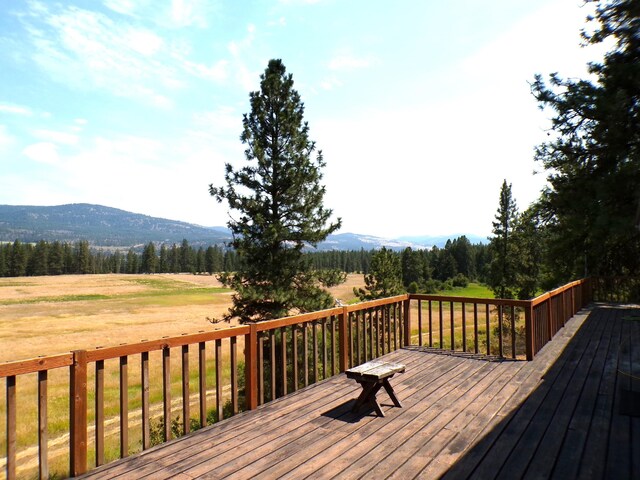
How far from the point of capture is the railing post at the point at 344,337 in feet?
17.7

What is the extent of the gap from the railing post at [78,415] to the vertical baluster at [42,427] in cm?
17

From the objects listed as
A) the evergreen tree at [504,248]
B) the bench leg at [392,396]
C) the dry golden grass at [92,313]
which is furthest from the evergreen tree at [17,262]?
the bench leg at [392,396]

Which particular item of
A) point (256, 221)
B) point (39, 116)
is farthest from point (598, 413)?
point (39, 116)

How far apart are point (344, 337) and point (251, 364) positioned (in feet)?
5.88

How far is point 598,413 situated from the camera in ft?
12.8

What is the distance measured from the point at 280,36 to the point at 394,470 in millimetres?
8543

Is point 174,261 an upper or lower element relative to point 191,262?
upper

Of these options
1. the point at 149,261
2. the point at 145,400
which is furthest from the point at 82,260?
the point at 145,400

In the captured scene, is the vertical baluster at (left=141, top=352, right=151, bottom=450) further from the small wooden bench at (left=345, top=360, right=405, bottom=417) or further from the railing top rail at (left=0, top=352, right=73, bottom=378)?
the small wooden bench at (left=345, top=360, right=405, bottom=417)

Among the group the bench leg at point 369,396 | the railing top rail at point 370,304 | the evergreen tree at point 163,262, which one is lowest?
the evergreen tree at point 163,262

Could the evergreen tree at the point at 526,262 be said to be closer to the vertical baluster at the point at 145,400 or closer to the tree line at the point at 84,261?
the vertical baluster at the point at 145,400

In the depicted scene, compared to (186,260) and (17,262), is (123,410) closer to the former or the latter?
(17,262)

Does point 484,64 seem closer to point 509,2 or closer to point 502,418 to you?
point 509,2

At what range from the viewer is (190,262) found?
118125mm
